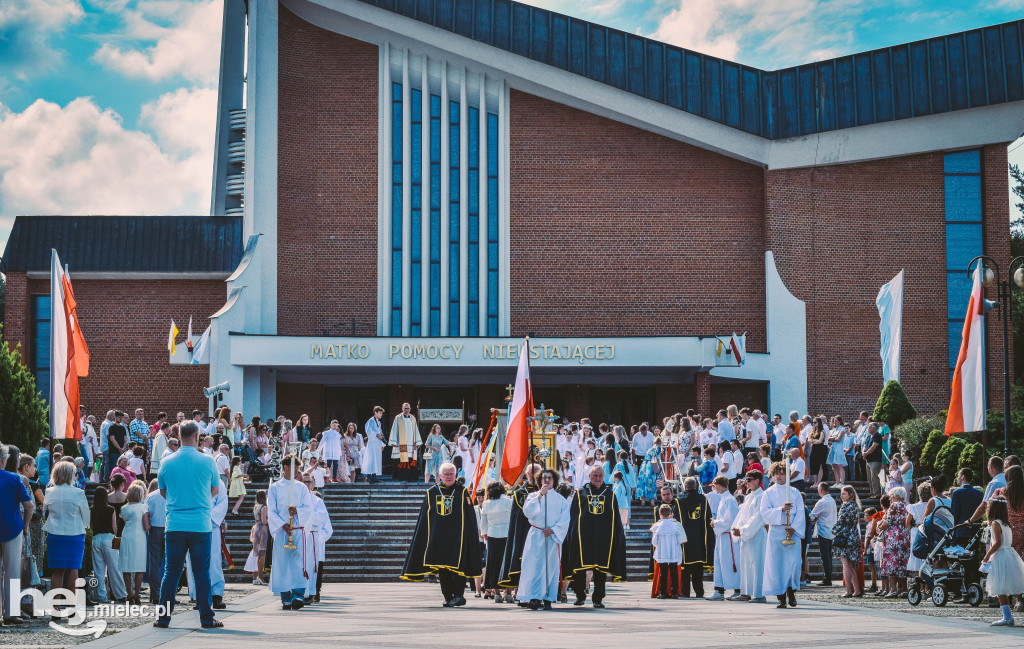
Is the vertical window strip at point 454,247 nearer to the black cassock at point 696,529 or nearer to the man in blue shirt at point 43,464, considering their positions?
the man in blue shirt at point 43,464

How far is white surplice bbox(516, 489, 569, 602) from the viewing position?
1380 centimetres

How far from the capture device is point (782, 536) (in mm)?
14547

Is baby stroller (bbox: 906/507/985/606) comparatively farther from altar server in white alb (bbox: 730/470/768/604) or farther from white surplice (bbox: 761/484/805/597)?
altar server in white alb (bbox: 730/470/768/604)

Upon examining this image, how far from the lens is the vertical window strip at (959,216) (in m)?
32.4

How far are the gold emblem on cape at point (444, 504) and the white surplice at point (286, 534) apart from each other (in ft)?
5.73

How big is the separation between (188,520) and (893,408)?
18602 mm

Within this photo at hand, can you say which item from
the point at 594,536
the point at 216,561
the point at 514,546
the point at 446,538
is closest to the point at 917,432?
the point at 594,536

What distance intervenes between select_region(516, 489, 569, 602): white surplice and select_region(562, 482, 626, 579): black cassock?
360 millimetres

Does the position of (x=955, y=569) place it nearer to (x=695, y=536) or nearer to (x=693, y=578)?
(x=695, y=536)

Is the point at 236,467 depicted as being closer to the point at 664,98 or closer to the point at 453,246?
the point at 453,246

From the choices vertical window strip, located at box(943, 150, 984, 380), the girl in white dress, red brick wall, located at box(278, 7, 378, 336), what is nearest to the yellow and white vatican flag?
the girl in white dress

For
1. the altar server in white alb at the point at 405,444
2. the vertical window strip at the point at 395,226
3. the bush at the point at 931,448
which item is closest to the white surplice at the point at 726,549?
the bush at the point at 931,448

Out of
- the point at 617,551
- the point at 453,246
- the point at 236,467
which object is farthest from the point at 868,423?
the point at 453,246

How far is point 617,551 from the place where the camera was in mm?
14695
